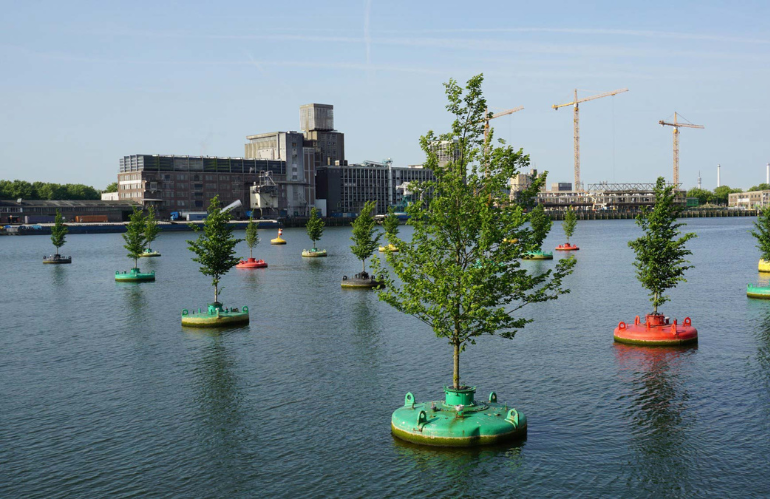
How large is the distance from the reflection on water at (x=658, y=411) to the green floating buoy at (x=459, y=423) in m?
5.69

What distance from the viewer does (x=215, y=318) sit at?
67.9 metres

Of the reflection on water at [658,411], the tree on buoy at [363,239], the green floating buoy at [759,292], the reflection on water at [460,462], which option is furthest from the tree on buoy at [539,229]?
the tree on buoy at [363,239]

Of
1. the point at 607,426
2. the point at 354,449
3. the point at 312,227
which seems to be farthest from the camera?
the point at 312,227

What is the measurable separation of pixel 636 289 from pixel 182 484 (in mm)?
73091

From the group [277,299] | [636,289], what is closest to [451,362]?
[277,299]

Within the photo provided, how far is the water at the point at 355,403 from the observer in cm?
3114

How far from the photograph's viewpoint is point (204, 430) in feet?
124

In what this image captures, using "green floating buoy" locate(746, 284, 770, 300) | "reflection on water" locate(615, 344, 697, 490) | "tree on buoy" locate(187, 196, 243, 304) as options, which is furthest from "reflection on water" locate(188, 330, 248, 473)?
"green floating buoy" locate(746, 284, 770, 300)

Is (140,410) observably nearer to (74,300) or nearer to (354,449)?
(354,449)

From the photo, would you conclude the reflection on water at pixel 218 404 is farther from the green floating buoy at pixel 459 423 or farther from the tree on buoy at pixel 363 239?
the tree on buoy at pixel 363 239

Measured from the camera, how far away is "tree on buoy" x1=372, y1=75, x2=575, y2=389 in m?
Result: 35.6

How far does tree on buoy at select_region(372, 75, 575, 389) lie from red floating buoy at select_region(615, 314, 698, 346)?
21.4m

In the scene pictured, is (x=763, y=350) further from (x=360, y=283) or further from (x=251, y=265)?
(x=251, y=265)

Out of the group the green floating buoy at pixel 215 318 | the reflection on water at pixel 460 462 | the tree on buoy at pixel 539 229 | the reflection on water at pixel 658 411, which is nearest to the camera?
the reflection on water at pixel 460 462
